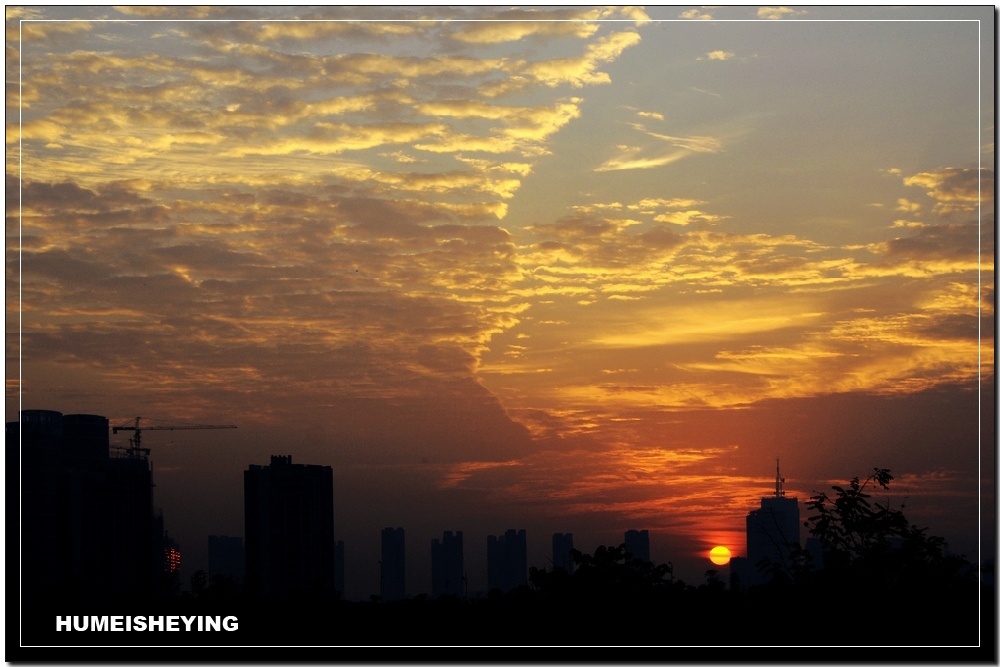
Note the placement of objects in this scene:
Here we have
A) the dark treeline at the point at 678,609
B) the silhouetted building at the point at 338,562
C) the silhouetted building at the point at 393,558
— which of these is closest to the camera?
the dark treeline at the point at 678,609

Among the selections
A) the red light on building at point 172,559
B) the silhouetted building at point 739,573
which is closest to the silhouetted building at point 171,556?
the red light on building at point 172,559

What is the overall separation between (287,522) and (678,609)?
10619 mm

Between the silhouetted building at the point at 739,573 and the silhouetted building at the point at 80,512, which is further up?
the silhouetted building at the point at 80,512

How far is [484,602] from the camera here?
998 cm

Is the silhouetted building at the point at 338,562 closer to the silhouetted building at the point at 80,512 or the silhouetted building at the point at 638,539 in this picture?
the silhouetted building at the point at 80,512

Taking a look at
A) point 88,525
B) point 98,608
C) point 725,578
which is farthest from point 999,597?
point 88,525

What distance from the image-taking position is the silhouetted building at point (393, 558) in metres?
14.9

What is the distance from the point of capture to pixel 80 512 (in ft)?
54.8

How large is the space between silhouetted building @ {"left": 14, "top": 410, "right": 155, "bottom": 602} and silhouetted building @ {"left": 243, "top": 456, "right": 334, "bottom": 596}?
1721 millimetres

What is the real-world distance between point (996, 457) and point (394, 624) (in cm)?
541

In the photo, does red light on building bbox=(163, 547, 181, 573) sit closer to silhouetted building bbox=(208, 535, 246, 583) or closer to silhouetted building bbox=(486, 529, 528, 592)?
silhouetted building bbox=(208, 535, 246, 583)

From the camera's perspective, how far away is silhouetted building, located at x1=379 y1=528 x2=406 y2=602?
586 inches

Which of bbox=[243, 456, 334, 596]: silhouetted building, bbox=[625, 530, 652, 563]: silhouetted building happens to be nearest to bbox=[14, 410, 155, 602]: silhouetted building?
bbox=[243, 456, 334, 596]: silhouetted building

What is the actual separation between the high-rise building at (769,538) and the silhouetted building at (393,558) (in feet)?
15.3
